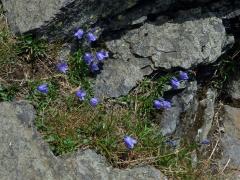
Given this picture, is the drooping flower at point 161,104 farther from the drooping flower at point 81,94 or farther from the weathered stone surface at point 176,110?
the drooping flower at point 81,94

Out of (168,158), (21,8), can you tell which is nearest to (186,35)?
(168,158)

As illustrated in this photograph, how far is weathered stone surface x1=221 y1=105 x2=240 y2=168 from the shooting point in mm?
5648

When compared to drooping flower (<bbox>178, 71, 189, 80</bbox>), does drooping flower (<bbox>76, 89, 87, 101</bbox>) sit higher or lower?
higher

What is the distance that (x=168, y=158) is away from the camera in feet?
16.0

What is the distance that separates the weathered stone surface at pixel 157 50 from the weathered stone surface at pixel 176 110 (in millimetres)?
308

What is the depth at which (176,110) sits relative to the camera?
212 inches

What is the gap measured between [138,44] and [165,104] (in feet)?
2.21

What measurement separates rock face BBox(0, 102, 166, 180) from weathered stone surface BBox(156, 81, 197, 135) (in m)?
0.82

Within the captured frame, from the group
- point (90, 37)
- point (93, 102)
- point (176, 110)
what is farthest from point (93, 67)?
point (176, 110)


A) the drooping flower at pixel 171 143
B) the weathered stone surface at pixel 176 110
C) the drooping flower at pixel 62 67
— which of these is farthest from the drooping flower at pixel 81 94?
the drooping flower at pixel 171 143

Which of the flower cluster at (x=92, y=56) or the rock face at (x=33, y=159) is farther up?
the flower cluster at (x=92, y=56)

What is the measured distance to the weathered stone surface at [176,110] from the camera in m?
5.27

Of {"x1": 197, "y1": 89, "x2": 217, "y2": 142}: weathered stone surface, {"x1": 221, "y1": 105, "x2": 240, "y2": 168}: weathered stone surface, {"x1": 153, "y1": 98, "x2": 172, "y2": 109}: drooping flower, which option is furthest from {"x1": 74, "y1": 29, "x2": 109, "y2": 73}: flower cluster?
{"x1": 221, "y1": 105, "x2": 240, "y2": 168}: weathered stone surface

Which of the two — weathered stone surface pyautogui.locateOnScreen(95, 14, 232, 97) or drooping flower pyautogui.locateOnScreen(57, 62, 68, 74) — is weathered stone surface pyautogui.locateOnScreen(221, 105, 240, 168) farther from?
drooping flower pyautogui.locateOnScreen(57, 62, 68, 74)
